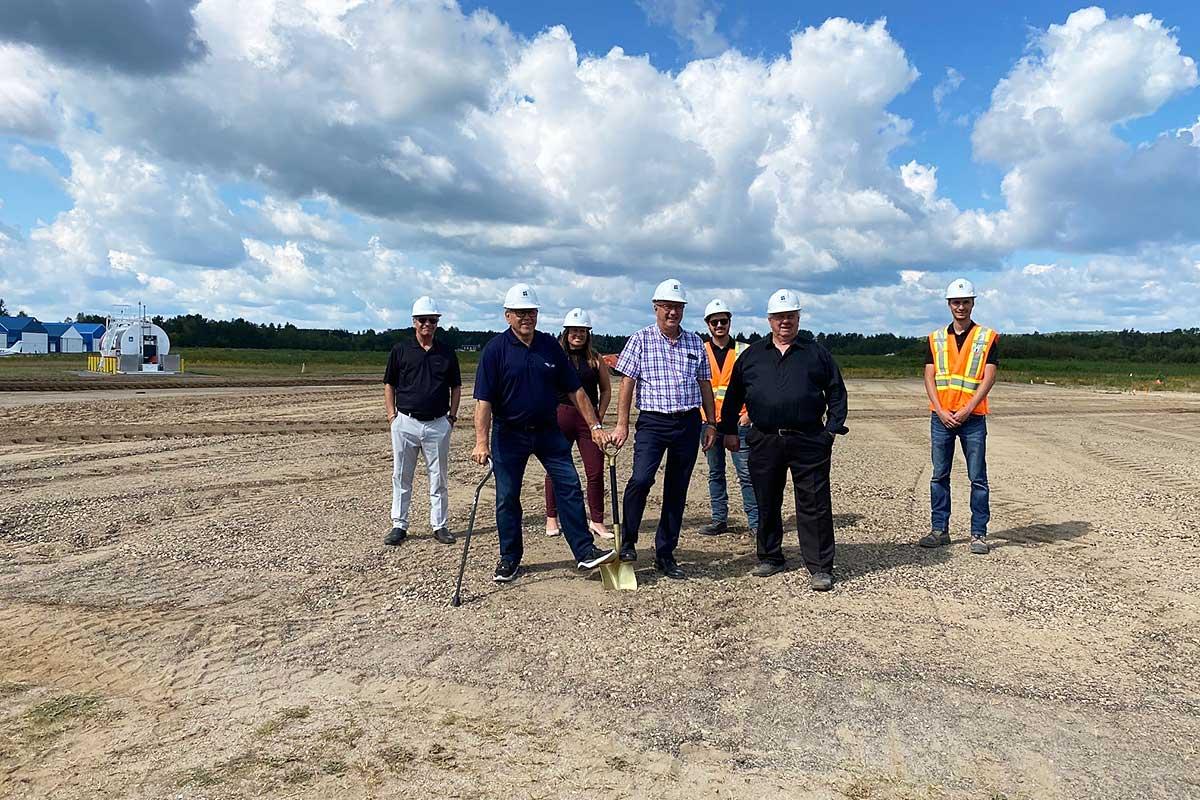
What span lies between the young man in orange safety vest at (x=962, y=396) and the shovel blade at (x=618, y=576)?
2.99 metres

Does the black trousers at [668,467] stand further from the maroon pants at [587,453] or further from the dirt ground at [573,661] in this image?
the maroon pants at [587,453]

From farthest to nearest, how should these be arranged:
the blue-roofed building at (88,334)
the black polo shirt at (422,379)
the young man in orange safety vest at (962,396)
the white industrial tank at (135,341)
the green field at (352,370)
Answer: the blue-roofed building at (88,334) < the green field at (352,370) < the white industrial tank at (135,341) < the black polo shirt at (422,379) < the young man in orange safety vest at (962,396)

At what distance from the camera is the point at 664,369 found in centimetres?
613

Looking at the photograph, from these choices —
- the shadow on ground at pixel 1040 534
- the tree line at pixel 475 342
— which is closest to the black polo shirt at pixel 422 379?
the shadow on ground at pixel 1040 534

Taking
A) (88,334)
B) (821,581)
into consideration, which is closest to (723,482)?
(821,581)

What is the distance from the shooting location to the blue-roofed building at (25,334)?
87.9 m

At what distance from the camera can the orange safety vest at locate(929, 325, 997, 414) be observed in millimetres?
6926

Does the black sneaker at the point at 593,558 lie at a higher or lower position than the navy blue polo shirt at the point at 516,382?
lower

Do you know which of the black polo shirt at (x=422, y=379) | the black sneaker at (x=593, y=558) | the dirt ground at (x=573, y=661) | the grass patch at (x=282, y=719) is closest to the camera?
the dirt ground at (x=573, y=661)

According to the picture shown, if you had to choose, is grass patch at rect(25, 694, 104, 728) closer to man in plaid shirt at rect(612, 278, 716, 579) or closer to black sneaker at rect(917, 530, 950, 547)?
man in plaid shirt at rect(612, 278, 716, 579)

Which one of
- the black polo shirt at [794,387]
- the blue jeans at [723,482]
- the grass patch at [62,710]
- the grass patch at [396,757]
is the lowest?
the grass patch at [396,757]

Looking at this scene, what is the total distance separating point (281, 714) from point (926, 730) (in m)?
3.16

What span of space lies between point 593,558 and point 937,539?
337cm

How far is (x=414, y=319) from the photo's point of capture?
734 centimetres
